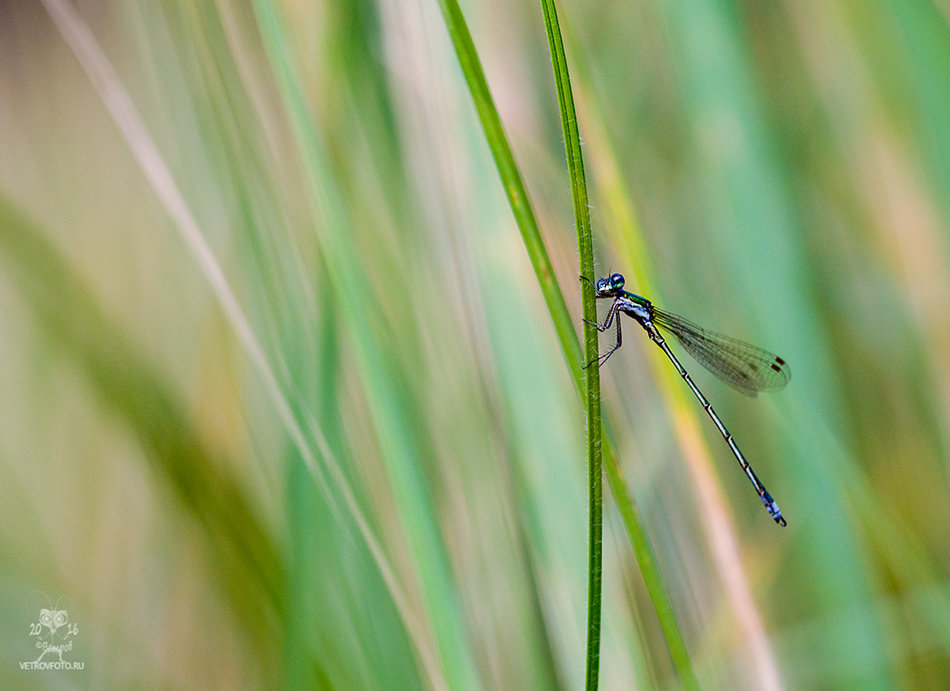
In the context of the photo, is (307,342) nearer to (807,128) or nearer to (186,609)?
(186,609)

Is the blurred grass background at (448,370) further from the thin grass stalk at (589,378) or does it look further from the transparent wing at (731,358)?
the thin grass stalk at (589,378)

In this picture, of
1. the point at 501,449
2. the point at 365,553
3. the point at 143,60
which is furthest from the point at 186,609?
the point at 143,60

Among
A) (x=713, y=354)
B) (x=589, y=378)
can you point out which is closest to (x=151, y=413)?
(x=589, y=378)

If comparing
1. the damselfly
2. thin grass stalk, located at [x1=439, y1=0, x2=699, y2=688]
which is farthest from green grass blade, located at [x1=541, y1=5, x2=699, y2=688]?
the damselfly

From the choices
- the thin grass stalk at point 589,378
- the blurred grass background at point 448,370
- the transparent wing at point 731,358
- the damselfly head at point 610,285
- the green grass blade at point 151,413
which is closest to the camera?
the thin grass stalk at point 589,378
